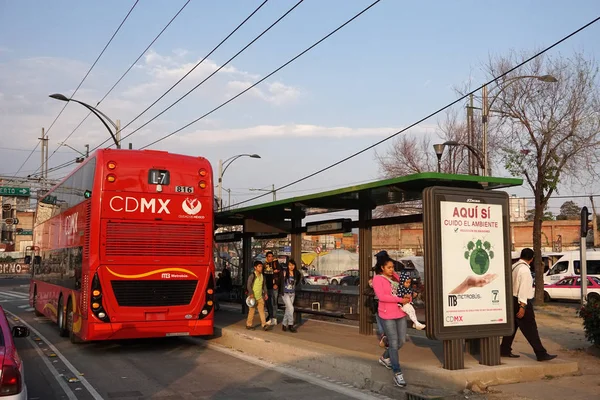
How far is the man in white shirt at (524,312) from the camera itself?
9.98m

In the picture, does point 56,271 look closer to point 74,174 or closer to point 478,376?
point 74,174

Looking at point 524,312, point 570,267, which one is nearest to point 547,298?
point 570,267

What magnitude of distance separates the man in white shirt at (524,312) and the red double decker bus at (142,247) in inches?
249

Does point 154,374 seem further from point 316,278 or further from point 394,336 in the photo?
point 316,278

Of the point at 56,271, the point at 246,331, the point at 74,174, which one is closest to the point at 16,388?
the point at 246,331

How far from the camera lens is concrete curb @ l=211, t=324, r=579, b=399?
336 inches

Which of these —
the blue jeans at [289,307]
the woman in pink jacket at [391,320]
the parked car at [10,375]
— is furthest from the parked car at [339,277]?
the parked car at [10,375]

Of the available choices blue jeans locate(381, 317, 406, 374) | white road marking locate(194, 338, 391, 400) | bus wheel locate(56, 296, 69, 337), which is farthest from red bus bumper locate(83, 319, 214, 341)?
blue jeans locate(381, 317, 406, 374)

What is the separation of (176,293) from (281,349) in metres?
2.65

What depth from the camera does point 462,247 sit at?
30.5 ft

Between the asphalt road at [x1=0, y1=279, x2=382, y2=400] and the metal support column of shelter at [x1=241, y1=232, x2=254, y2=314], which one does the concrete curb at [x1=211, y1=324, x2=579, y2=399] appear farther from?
the metal support column of shelter at [x1=241, y1=232, x2=254, y2=314]

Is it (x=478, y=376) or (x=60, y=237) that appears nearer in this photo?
(x=478, y=376)

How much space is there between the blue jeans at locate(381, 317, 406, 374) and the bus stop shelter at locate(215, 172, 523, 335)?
223cm

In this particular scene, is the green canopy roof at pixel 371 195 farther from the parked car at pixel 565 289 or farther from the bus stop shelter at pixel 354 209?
the parked car at pixel 565 289
